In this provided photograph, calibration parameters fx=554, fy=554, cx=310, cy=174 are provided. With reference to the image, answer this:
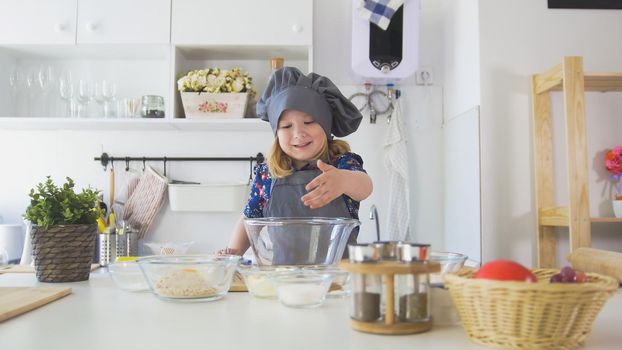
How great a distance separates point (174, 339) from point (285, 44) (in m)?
1.73

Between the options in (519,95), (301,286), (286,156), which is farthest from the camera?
(519,95)

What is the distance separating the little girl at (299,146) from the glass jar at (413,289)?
0.74m

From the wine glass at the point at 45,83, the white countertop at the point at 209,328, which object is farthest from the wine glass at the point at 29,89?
the white countertop at the point at 209,328

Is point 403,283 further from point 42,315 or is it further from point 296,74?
point 296,74

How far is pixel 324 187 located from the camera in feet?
3.73

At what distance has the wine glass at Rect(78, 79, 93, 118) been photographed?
88.9 inches

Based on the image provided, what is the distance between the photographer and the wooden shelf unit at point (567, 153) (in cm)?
175

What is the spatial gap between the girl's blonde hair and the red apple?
96cm

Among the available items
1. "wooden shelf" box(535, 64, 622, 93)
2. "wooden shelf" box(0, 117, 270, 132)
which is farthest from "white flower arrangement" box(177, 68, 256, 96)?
"wooden shelf" box(535, 64, 622, 93)

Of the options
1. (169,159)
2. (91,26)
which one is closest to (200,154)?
(169,159)

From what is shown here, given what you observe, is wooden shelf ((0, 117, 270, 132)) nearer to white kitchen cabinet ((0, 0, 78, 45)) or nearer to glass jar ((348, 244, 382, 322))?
white kitchen cabinet ((0, 0, 78, 45))

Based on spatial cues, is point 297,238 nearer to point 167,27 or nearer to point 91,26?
point 167,27

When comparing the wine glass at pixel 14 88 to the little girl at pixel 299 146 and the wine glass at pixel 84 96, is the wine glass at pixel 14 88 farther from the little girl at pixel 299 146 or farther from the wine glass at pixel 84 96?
the little girl at pixel 299 146

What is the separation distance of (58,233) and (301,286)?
542 millimetres
